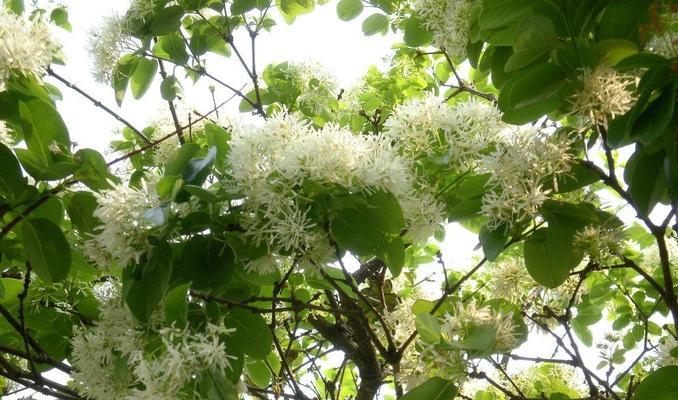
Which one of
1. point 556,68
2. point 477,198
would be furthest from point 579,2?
point 477,198

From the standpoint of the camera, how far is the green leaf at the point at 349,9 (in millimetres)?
2143

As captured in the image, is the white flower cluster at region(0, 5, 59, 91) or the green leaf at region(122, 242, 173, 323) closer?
the green leaf at region(122, 242, 173, 323)

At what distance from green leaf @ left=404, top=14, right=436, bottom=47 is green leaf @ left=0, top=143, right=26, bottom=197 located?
1105 mm

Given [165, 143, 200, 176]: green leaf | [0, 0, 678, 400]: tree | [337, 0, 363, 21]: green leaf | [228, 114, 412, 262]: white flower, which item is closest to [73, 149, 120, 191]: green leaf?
[0, 0, 678, 400]: tree

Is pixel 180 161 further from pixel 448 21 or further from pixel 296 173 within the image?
pixel 448 21

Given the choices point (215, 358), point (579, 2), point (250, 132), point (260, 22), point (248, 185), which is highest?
point (260, 22)

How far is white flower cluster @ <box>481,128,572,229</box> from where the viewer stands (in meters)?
1.11

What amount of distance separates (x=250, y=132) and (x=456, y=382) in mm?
505

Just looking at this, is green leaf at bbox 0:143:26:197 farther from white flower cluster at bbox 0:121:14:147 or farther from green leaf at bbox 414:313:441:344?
green leaf at bbox 414:313:441:344

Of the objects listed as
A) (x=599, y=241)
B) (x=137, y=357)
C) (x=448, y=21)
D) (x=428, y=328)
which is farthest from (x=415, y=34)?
(x=137, y=357)

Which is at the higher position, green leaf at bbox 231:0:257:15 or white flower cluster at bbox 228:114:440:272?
green leaf at bbox 231:0:257:15

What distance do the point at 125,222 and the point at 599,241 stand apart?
0.83 meters

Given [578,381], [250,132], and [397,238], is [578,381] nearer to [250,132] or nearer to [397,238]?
[397,238]

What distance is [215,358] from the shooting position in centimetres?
98
